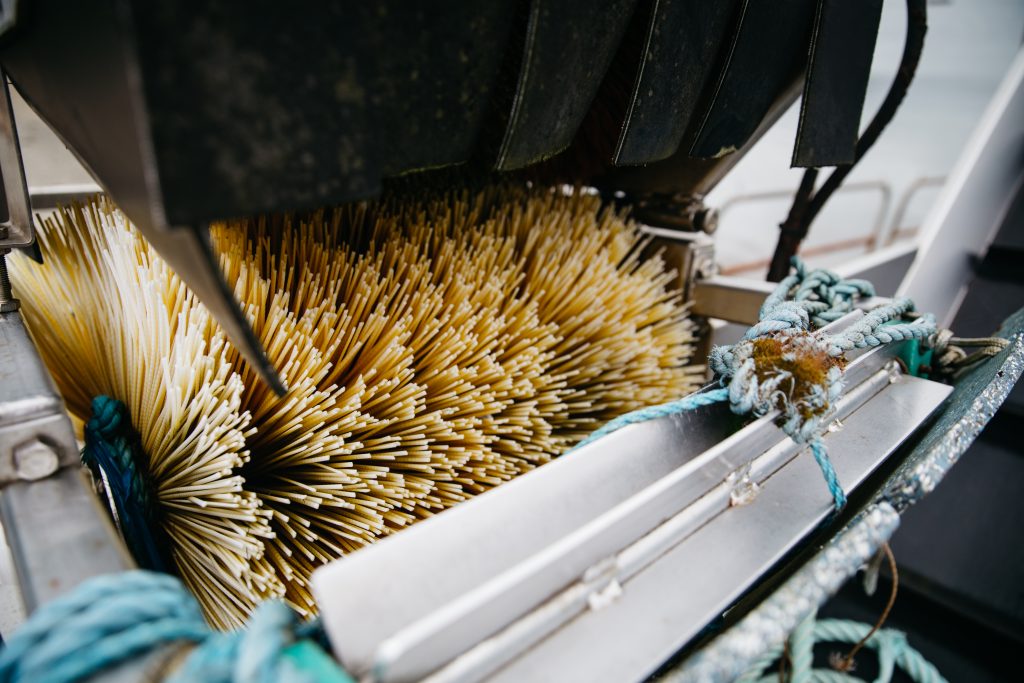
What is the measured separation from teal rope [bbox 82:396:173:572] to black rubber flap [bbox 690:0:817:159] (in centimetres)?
67

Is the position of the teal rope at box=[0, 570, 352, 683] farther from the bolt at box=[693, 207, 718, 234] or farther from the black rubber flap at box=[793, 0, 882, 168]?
the bolt at box=[693, 207, 718, 234]

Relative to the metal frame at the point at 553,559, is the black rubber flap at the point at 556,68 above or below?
above

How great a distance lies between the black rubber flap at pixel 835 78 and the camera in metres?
0.64

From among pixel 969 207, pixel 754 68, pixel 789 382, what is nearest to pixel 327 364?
pixel 789 382

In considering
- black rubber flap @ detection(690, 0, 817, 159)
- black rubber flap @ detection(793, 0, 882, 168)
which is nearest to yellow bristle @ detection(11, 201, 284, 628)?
black rubber flap @ detection(690, 0, 817, 159)

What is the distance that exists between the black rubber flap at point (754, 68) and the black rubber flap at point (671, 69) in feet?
0.07

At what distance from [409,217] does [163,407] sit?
1.09ft

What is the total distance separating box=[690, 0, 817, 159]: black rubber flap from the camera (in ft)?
1.96

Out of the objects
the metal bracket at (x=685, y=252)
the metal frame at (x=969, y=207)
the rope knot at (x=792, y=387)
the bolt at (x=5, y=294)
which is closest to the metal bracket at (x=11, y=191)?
the bolt at (x=5, y=294)

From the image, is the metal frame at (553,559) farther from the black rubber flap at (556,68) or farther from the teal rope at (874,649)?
the teal rope at (874,649)

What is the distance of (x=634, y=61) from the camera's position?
656mm

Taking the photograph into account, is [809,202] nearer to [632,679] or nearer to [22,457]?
[632,679]

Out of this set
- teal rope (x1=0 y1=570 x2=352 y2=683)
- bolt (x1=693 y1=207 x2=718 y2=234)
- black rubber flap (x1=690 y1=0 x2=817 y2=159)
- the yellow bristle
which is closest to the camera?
teal rope (x1=0 y1=570 x2=352 y2=683)

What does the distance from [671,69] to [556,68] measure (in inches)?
6.0
